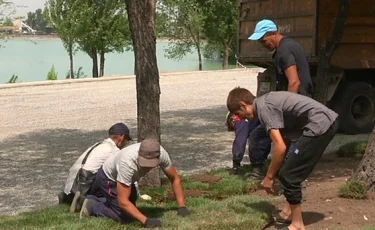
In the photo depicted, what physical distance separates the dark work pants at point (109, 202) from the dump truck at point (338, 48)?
532cm

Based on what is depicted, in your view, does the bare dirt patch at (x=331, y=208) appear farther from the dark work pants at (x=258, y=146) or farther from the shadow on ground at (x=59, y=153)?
the shadow on ground at (x=59, y=153)

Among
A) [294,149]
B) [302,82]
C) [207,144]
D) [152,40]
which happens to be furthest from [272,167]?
[207,144]

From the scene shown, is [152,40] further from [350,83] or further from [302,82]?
[350,83]

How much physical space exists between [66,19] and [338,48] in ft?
101

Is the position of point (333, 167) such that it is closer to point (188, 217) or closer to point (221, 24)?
point (188, 217)

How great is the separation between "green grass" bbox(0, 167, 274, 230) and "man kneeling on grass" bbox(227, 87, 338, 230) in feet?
1.94

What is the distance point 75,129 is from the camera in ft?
45.3

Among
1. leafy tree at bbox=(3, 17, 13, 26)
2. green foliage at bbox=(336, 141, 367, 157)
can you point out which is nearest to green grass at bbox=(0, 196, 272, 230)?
green foliage at bbox=(336, 141, 367, 157)

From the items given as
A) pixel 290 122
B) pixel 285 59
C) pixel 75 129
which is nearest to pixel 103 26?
pixel 75 129

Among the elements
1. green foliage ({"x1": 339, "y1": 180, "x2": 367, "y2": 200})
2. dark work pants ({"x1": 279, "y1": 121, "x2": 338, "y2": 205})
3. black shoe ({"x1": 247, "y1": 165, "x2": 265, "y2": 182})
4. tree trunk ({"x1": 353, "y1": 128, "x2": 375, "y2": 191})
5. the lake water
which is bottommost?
the lake water

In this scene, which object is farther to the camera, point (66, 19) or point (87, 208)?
point (66, 19)

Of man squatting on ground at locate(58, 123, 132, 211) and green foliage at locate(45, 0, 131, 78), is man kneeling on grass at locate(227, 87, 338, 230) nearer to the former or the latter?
man squatting on ground at locate(58, 123, 132, 211)

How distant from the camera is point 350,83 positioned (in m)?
12.4

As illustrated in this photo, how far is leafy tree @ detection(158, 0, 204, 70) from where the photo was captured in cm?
4299
